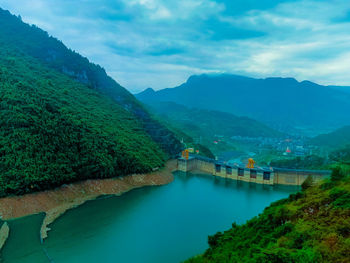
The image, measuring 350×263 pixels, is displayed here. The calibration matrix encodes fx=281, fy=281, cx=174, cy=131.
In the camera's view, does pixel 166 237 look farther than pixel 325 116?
No

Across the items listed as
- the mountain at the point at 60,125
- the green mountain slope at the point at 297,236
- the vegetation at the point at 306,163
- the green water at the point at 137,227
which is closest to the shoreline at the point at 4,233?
the green water at the point at 137,227

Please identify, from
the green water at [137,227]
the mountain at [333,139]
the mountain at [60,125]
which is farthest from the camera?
the mountain at [333,139]

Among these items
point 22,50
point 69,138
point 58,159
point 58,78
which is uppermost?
point 22,50

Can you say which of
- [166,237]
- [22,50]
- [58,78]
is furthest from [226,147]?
[166,237]

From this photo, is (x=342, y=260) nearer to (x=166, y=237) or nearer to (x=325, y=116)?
(x=166, y=237)

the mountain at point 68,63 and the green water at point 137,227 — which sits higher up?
the mountain at point 68,63

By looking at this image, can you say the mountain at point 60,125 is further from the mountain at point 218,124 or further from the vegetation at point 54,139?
the mountain at point 218,124
